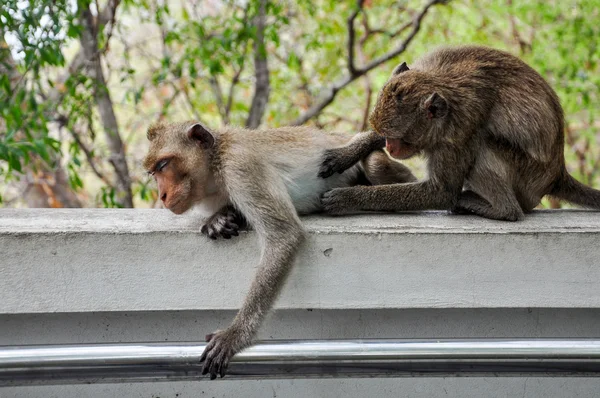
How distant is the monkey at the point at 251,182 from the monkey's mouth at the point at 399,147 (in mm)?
313

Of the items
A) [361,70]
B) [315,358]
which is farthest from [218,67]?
[315,358]

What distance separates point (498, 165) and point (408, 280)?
1031 millimetres

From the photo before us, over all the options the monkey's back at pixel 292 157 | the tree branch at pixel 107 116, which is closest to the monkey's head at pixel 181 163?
the monkey's back at pixel 292 157

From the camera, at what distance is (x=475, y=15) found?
9.66 m

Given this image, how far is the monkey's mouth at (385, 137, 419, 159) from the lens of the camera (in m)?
3.45

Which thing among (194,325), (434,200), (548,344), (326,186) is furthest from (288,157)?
(548,344)

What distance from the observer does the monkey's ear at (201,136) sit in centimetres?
320

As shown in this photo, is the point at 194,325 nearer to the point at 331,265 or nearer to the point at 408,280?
the point at 331,265

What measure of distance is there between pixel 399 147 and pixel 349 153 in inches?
12.6

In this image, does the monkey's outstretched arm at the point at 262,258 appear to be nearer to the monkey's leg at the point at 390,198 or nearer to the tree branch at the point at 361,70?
the monkey's leg at the point at 390,198

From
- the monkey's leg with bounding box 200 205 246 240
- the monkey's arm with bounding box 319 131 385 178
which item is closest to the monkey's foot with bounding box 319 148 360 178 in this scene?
the monkey's arm with bounding box 319 131 385 178

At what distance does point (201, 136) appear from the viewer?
3.22 m

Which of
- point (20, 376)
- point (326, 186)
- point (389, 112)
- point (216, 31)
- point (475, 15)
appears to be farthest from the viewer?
point (475, 15)

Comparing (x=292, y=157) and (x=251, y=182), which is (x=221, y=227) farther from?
(x=292, y=157)
